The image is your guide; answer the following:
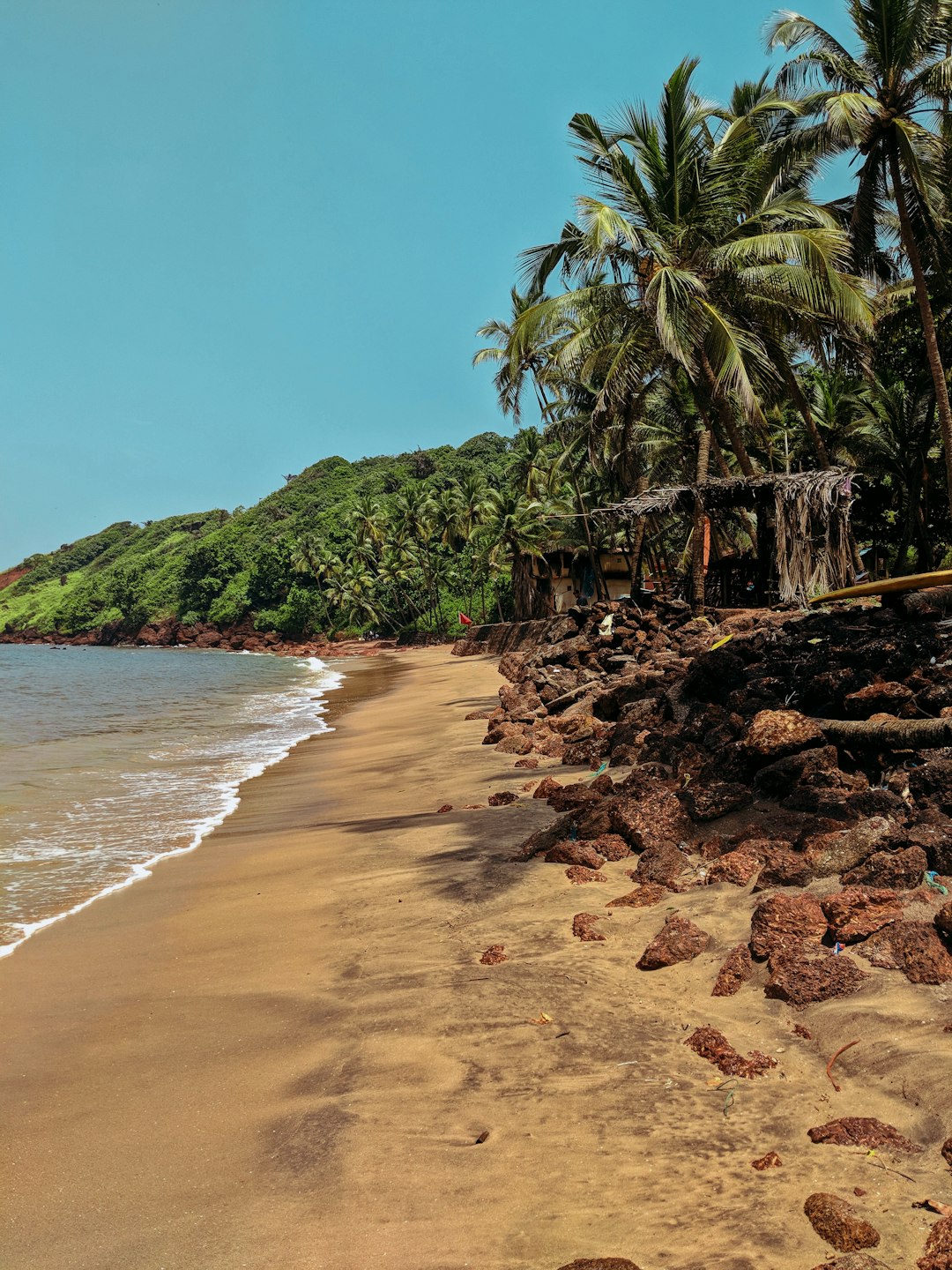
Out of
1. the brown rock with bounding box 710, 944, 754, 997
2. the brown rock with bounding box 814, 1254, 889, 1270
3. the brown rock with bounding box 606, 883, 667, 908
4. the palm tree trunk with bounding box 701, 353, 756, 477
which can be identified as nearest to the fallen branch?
the brown rock with bounding box 710, 944, 754, 997

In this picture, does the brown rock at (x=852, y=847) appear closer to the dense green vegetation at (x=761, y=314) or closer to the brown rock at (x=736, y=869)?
the brown rock at (x=736, y=869)

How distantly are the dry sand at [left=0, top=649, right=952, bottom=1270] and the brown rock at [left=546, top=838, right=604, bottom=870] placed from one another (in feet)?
0.47

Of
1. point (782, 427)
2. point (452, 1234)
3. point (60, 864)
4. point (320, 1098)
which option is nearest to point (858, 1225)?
point (452, 1234)

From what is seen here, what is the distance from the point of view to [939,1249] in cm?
249

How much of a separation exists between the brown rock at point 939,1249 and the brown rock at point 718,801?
3819 millimetres

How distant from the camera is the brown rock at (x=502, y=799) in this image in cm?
858

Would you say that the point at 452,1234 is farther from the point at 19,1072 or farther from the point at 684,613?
the point at 684,613

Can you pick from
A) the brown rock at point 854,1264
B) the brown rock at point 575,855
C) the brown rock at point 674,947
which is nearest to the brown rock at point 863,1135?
the brown rock at point 854,1264

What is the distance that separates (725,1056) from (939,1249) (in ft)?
3.93

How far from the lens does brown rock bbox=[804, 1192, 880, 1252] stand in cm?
258

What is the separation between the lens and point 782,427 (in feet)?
92.2

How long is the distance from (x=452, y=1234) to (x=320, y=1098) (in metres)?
1.04

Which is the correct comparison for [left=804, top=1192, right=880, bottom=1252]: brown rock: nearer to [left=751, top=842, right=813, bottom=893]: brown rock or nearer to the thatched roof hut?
[left=751, top=842, right=813, bottom=893]: brown rock

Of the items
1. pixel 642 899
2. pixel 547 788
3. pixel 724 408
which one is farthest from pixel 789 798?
pixel 724 408
